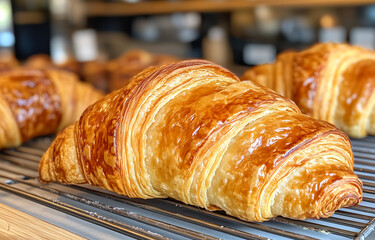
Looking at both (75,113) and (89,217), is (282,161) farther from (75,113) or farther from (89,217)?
(75,113)

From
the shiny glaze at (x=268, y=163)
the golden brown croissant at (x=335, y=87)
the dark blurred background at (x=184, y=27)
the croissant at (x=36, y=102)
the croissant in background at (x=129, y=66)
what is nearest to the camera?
the shiny glaze at (x=268, y=163)

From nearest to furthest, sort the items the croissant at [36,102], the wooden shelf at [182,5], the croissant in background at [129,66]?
the croissant at [36,102] < the croissant in background at [129,66] < the wooden shelf at [182,5]

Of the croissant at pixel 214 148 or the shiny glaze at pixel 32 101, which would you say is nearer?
the croissant at pixel 214 148

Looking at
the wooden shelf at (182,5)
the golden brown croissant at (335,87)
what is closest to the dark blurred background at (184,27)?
the wooden shelf at (182,5)

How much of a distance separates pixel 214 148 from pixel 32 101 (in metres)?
1.18

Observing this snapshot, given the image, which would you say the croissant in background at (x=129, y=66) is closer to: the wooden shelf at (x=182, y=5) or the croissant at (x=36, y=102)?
the croissant at (x=36, y=102)

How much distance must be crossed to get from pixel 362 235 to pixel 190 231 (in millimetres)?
350

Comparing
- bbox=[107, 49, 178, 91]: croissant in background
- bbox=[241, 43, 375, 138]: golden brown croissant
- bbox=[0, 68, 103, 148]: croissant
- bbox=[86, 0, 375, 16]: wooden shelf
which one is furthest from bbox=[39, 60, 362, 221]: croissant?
bbox=[86, 0, 375, 16]: wooden shelf

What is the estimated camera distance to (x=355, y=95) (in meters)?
1.60

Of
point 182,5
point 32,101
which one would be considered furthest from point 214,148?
point 182,5

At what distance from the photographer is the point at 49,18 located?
6.87 m

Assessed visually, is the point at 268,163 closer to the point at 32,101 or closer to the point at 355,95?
the point at 355,95

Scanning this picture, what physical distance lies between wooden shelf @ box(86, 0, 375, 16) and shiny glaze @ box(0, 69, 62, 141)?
2.85 meters

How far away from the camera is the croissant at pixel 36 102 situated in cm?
181
